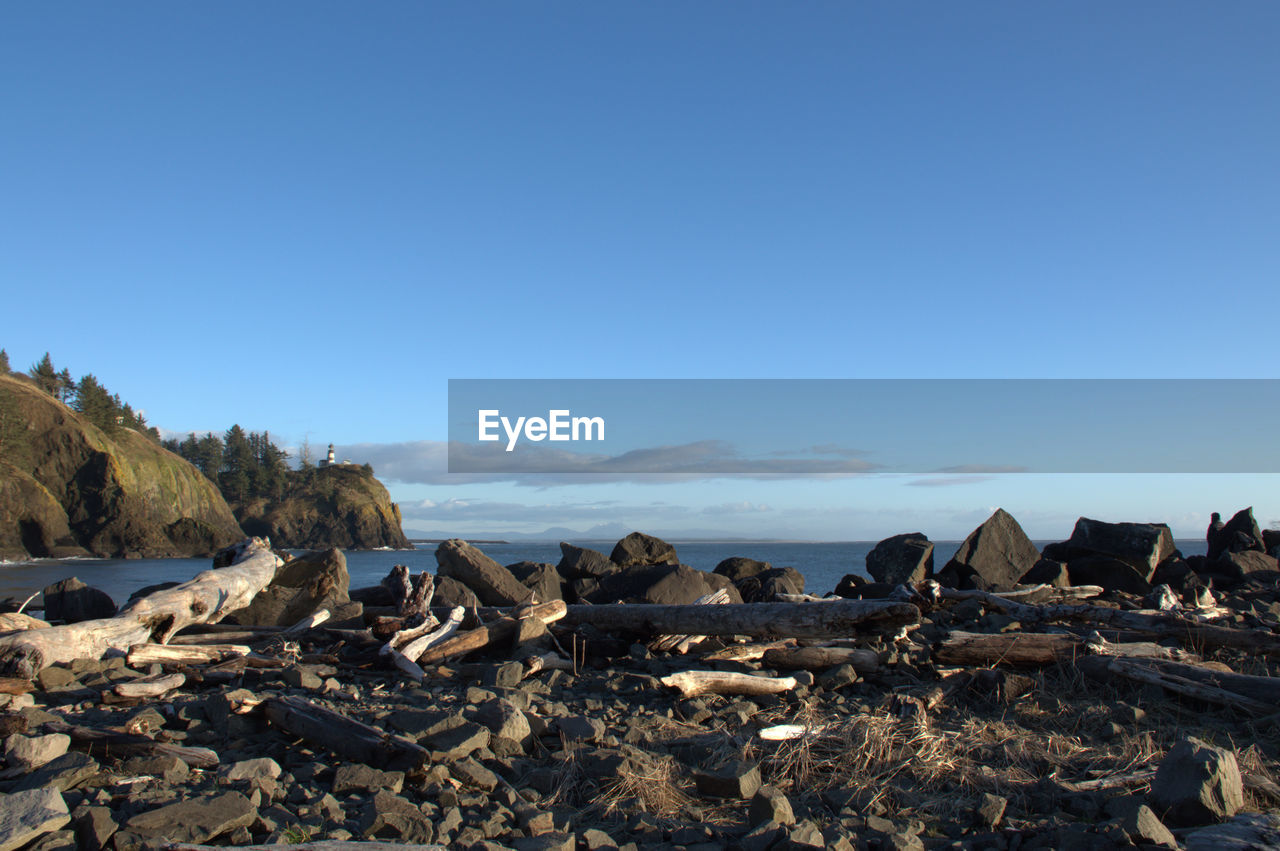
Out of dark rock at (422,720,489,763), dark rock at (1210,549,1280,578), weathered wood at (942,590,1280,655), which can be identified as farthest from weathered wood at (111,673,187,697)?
dark rock at (1210,549,1280,578)

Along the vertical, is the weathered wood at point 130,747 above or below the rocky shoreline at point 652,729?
above

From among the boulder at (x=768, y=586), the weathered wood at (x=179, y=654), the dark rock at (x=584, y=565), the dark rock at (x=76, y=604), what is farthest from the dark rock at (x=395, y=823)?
the dark rock at (x=584, y=565)

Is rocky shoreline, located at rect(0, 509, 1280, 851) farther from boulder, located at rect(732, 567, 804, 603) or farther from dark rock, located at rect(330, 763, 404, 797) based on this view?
boulder, located at rect(732, 567, 804, 603)

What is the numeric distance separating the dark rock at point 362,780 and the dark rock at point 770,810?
1.93 meters

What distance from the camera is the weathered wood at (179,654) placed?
7.68m

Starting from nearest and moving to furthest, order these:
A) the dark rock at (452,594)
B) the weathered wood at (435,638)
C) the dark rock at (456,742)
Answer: the dark rock at (456,742) → the weathered wood at (435,638) → the dark rock at (452,594)

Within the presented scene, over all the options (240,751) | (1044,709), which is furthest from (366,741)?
(1044,709)

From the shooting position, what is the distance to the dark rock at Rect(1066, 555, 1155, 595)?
15.4 meters

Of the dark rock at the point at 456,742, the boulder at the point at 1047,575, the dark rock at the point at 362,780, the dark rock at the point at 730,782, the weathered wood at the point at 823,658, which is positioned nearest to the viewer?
the dark rock at the point at 362,780

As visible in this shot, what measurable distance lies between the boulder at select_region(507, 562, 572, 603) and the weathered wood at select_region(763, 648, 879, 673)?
6232mm

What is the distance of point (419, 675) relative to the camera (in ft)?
24.7

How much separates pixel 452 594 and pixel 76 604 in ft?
18.0

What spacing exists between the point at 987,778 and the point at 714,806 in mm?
1683

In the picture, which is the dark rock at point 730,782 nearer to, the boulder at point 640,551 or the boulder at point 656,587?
the boulder at point 656,587
